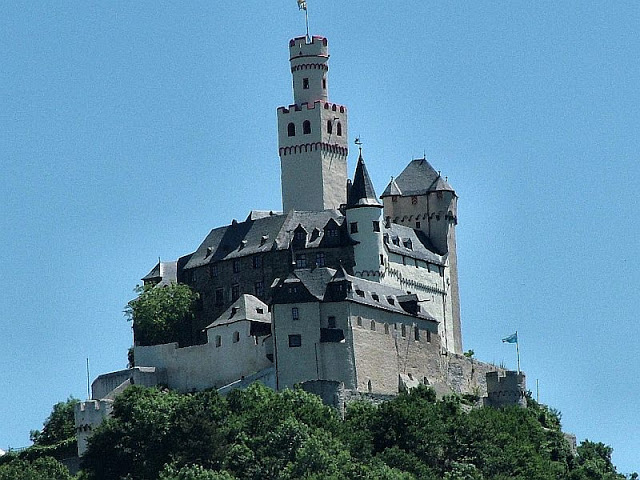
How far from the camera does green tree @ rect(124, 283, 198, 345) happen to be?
5787 inches

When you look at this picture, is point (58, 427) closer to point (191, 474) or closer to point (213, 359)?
point (213, 359)

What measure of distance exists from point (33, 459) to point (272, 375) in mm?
14906

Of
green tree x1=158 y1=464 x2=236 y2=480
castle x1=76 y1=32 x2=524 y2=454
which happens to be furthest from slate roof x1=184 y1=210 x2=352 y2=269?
green tree x1=158 y1=464 x2=236 y2=480

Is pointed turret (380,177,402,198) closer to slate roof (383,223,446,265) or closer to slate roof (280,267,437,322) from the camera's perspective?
slate roof (383,223,446,265)

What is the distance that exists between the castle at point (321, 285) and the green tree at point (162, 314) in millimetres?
580

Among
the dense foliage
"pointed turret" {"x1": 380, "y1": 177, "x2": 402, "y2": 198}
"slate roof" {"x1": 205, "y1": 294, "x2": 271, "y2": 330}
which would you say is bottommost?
the dense foliage

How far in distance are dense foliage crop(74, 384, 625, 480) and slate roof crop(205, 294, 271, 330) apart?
6768 mm

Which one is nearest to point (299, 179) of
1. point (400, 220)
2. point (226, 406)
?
point (400, 220)

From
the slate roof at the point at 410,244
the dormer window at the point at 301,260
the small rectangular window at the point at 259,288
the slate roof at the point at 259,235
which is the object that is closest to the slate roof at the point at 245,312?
the small rectangular window at the point at 259,288

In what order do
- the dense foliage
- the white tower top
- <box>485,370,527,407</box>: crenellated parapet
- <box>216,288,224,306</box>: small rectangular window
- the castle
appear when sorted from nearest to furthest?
the dense foliage, the castle, <box>485,370,527,407</box>: crenellated parapet, <box>216,288,224,306</box>: small rectangular window, the white tower top

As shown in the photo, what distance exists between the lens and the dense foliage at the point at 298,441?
12125 cm

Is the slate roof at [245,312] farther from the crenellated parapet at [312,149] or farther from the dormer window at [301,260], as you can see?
the crenellated parapet at [312,149]

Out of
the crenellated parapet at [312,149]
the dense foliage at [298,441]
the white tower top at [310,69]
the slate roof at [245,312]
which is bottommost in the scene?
the dense foliage at [298,441]

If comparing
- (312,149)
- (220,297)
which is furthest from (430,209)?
(220,297)
